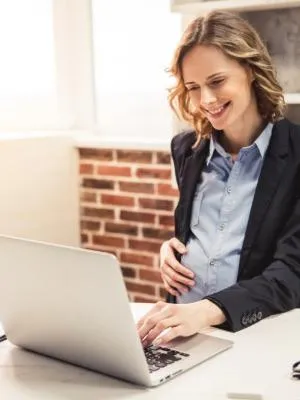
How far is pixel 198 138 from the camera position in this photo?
2.06 metres

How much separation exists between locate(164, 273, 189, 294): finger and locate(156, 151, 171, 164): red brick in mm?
1239

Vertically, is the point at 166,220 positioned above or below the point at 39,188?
below

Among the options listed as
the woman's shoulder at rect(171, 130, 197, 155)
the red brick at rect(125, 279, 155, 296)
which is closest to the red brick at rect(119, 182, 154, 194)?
the red brick at rect(125, 279, 155, 296)

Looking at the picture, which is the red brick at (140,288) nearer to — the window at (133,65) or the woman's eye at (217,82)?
the window at (133,65)

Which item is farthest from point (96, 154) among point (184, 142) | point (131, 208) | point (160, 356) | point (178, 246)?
point (160, 356)

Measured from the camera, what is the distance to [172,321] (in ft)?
4.51

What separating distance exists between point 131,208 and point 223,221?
1399 millimetres

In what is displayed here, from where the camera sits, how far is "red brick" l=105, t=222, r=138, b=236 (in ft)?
10.7

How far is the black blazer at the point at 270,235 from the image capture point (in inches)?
62.0

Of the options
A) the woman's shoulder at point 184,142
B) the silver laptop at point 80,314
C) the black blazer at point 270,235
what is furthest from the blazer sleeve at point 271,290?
the woman's shoulder at point 184,142

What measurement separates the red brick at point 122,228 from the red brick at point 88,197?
0.49 ft

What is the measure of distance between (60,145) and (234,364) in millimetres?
2139

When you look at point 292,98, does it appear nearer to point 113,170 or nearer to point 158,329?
point 158,329

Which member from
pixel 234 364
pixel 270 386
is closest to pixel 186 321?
pixel 234 364
